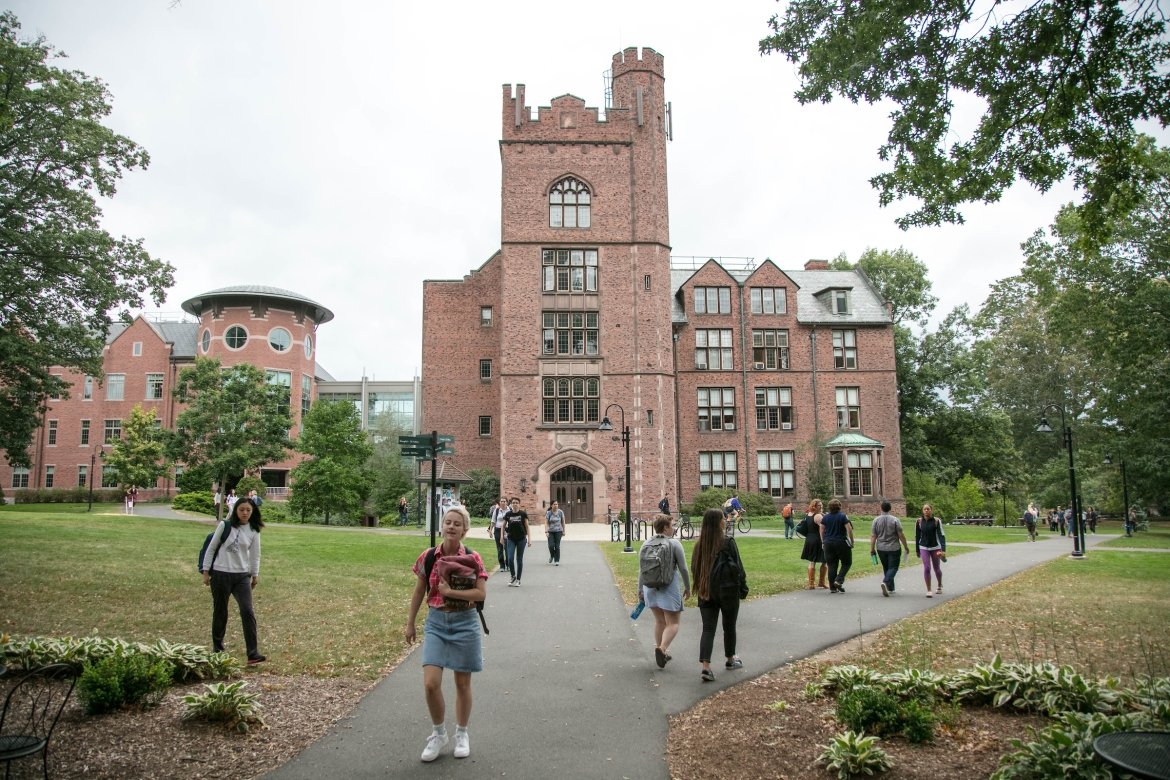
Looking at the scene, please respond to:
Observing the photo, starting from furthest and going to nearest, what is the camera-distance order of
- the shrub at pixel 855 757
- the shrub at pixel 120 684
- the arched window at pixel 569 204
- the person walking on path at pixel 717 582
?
the arched window at pixel 569 204 → the person walking on path at pixel 717 582 → the shrub at pixel 120 684 → the shrub at pixel 855 757

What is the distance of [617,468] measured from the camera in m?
40.0

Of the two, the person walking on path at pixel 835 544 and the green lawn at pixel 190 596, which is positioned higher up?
the person walking on path at pixel 835 544

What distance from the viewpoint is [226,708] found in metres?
6.62

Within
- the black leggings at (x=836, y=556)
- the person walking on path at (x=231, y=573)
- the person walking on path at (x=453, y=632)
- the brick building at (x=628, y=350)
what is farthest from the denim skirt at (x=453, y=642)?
the brick building at (x=628, y=350)

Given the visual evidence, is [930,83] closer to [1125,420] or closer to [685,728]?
[685,728]

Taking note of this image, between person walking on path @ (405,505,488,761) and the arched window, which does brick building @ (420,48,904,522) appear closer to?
the arched window

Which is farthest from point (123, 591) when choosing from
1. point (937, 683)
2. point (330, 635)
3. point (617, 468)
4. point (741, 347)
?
point (741, 347)

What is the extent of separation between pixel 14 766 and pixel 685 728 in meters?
5.12

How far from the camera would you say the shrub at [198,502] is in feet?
147

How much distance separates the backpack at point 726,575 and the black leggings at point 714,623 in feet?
0.39

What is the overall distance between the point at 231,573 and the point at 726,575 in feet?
18.9

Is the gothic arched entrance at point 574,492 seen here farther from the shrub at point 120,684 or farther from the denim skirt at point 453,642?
the denim skirt at point 453,642

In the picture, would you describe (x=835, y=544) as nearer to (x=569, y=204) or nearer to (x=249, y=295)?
(x=569, y=204)

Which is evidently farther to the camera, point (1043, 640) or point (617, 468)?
point (617, 468)
